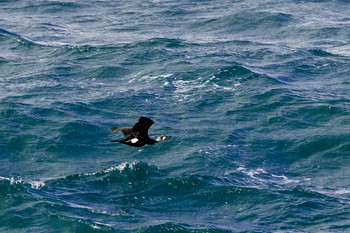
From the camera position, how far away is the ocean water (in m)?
34.3

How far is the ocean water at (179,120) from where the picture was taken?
3431 centimetres

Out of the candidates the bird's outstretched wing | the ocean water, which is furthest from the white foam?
the bird's outstretched wing

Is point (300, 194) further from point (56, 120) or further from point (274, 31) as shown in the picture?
point (274, 31)

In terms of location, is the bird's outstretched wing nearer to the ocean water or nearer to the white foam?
the ocean water

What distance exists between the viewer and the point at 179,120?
143 feet

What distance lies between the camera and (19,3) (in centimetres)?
7406

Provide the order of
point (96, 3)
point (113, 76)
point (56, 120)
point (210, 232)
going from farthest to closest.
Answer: point (96, 3) → point (113, 76) → point (56, 120) → point (210, 232)

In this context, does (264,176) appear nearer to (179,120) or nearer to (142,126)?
(179,120)

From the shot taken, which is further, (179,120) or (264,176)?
(179,120)

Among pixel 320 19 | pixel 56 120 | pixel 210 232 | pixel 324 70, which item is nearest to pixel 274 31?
pixel 320 19

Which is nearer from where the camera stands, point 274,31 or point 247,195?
point 247,195

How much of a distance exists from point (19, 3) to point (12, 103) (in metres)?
30.5

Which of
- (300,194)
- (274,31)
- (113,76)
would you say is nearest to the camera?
(300,194)

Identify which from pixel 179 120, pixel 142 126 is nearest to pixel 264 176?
pixel 179 120
